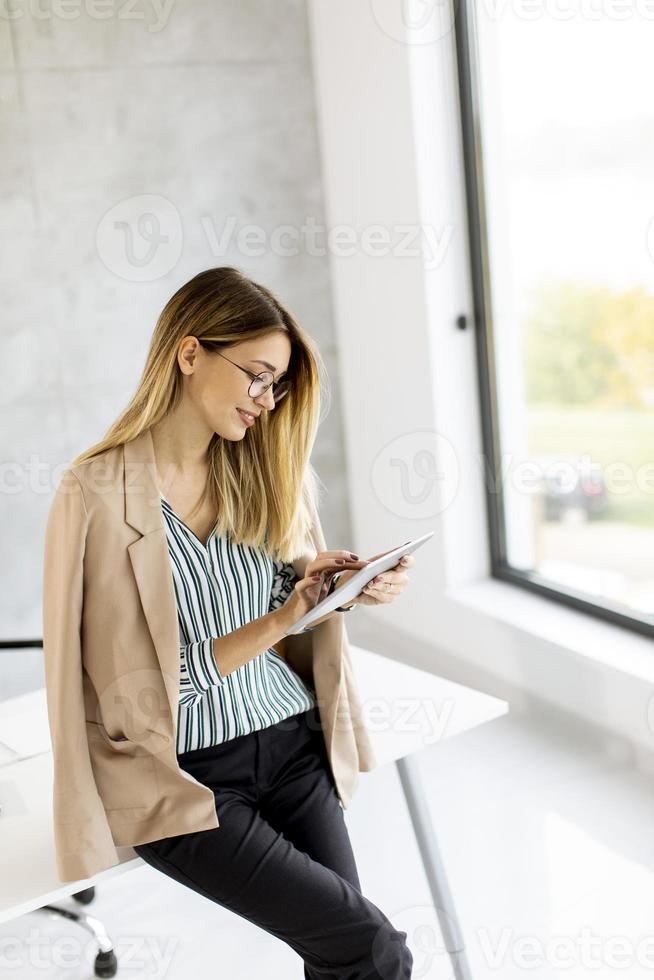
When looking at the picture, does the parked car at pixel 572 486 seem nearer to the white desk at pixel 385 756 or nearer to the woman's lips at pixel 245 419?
the white desk at pixel 385 756

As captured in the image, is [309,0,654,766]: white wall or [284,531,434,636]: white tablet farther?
[309,0,654,766]: white wall

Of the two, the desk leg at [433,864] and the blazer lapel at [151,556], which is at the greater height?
the blazer lapel at [151,556]

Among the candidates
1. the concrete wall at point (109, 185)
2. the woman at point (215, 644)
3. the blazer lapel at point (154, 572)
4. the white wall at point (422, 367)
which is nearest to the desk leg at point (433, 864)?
the woman at point (215, 644)

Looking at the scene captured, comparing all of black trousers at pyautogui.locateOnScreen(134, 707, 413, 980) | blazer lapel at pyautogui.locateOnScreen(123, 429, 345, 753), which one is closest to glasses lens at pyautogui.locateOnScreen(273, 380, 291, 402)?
blazer lapel at pyautogui.locateOnScreen(123, 429, 345, 753)

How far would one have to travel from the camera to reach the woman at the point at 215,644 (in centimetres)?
155

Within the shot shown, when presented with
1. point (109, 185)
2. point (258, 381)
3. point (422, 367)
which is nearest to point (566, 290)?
point (422, 367)

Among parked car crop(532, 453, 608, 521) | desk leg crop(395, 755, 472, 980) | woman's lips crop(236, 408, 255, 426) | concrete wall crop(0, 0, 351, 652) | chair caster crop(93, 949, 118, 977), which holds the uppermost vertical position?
concrete wall crop(0, 0, 351, 652)

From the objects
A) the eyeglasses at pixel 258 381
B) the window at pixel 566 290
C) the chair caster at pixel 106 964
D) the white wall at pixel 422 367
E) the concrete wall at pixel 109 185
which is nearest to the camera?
the eyeglasses at pixel 258 381

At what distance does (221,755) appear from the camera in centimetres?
170

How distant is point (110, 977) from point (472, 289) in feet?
8.42

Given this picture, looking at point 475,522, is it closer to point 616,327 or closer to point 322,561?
point 616,327

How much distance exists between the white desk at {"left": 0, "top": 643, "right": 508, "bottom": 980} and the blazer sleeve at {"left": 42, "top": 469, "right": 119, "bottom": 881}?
7 centimetres

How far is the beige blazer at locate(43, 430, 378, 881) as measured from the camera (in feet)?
5.07

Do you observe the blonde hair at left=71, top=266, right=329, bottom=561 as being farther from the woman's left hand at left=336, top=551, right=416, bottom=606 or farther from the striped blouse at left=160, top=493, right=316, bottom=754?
the woman's left hand at left=336, top=551, right=416, bottom=606
